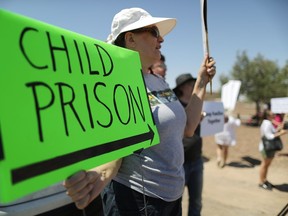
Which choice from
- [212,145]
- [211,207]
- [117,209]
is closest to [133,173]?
[117,209]

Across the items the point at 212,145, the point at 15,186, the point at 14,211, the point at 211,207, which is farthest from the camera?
the point at 212,145

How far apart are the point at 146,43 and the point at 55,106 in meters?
0.92

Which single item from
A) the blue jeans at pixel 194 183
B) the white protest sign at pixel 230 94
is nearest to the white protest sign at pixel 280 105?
the white protest sign at pixel 230 94

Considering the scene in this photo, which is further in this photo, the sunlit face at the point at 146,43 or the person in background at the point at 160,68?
the person in background at the point at 160,68

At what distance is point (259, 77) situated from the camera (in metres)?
25.2

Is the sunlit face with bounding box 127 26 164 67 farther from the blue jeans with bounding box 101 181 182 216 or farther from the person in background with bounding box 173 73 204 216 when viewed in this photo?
the person in background with bounding box 173 73 204 216

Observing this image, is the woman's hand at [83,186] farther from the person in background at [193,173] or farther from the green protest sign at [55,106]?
the person in background at [193,173]

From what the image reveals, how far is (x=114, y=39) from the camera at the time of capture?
1698 millimetres

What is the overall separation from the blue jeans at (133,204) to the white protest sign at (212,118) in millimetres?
2509

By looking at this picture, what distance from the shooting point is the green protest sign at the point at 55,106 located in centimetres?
75

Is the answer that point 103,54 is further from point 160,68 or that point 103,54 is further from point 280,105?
point 280,105

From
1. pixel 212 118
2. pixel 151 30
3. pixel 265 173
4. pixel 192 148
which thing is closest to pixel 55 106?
pixel 151 30

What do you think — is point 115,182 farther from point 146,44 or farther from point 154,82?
point 146,44

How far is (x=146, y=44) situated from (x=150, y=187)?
806mm
